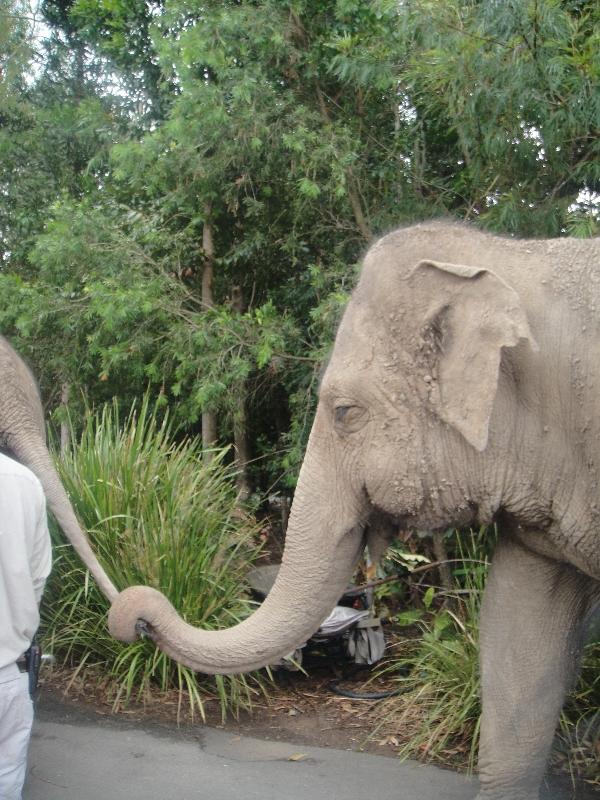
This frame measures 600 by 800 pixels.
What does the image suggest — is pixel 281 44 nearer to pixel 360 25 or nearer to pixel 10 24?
pixel 360 25

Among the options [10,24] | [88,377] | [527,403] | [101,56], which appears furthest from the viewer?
[10,24]

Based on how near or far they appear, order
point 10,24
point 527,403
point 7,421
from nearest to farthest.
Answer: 1. point 527,403
2. point 7,421
3. point 10,24

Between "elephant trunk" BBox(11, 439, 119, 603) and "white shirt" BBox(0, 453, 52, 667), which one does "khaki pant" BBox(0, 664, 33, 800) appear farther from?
"elephant trunk" BBox(11, 439, 119, 603)

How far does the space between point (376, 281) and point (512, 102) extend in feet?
8.76

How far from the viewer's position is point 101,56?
10.6 metres

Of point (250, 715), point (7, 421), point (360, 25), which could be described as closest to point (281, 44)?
point (360, 25)

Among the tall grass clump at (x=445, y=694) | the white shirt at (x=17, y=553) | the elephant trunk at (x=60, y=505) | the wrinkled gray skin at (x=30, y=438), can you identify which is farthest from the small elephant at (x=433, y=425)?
the wrinkled gray skin at (x=30, y=438)

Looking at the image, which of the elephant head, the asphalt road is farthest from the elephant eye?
the asphalt road

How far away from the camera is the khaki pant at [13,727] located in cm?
331

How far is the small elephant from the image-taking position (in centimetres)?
329

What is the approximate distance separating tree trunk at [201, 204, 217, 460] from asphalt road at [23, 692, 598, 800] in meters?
3.21

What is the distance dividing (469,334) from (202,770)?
293 cm

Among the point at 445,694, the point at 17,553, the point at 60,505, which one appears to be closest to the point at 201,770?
the point at 445,694

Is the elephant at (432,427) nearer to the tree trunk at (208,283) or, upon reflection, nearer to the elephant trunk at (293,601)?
the elephant trunk at (293,601)
